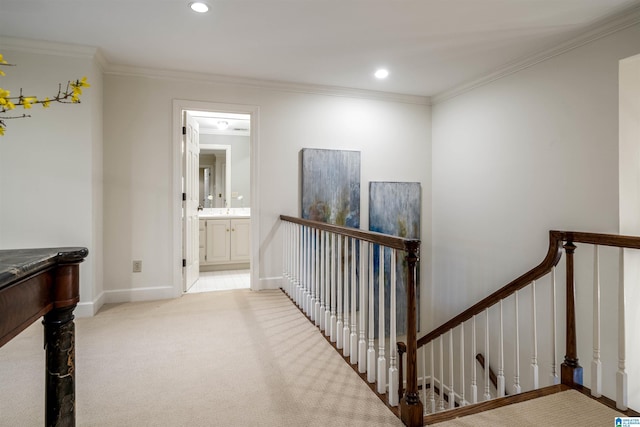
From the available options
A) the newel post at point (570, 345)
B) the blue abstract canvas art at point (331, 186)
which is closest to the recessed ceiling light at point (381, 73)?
the blue abstract canvas art at point (331, 186)

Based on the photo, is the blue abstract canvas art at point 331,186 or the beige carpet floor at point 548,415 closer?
the beige carpet floor at point 548,415

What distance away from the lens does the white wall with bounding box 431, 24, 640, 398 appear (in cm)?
265

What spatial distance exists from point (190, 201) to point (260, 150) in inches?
39.0

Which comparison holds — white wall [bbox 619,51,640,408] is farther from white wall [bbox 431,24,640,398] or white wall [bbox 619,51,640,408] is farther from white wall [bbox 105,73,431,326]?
white wall [bbox 105,73,431,326]

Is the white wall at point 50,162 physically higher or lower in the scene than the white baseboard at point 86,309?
higher

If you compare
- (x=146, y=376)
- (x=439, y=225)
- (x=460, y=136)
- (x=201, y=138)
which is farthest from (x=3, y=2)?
(x=439, y=225)

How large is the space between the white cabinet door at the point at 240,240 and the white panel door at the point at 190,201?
1109mm

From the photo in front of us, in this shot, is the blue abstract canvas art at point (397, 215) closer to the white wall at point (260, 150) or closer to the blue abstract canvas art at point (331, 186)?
the white wall at point (260, 150)

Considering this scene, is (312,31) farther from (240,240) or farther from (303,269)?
(240,240)

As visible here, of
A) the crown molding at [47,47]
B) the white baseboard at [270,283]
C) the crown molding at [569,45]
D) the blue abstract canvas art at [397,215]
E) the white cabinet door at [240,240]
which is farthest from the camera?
the white cabinet door at [240,240]

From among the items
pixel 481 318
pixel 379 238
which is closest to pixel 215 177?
pixel 481 318

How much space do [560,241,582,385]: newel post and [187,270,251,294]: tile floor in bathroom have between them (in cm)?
313

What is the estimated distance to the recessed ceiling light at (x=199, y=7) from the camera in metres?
2.35

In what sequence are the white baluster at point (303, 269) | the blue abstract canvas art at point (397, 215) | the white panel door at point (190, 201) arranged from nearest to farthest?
the white baluster at point (303, 269), the white panel door at point (190, 201), the blue abstract canvas art at point (397, 215)
